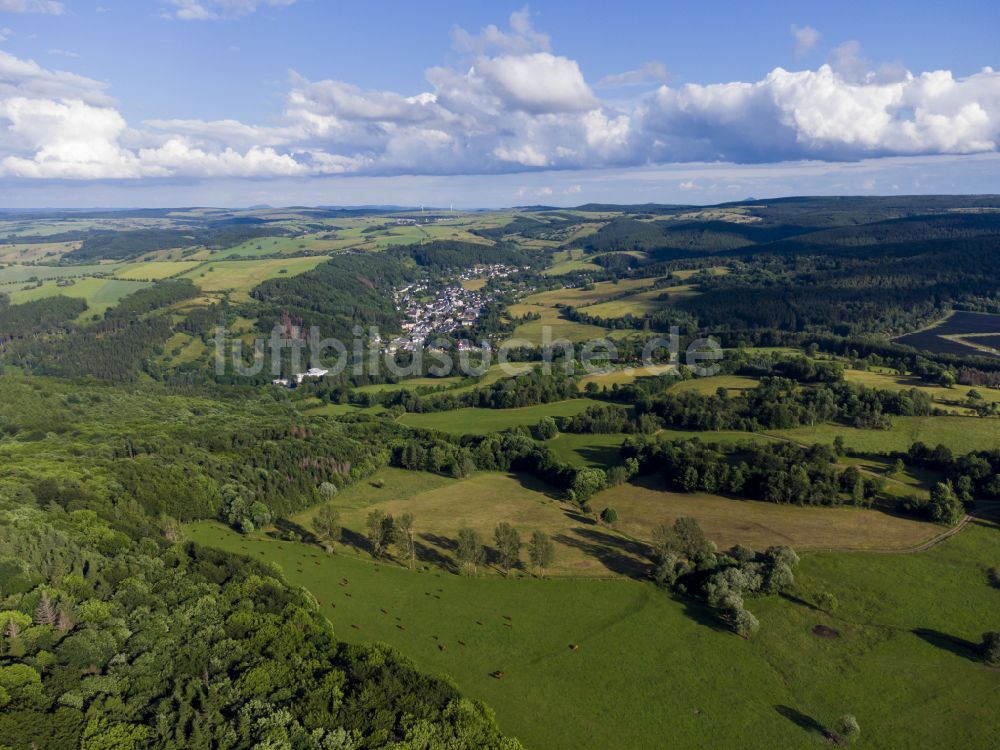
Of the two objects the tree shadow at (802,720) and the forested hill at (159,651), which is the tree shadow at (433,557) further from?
the tree shadow at (802,720)

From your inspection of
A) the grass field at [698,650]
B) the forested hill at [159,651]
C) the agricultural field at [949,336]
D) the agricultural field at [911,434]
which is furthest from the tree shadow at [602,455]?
the agricultural field at [949,336]

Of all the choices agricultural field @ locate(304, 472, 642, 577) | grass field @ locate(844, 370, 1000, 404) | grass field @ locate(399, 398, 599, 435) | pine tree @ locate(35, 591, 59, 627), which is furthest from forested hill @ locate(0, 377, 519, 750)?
grass field @ locate(844, 370, 1000, 404)

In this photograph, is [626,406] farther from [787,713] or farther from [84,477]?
[84,477]

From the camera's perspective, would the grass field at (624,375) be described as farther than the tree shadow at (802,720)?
Yes

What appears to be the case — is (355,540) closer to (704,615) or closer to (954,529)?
(704,615)

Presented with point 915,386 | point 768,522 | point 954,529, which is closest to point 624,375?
point 915,386

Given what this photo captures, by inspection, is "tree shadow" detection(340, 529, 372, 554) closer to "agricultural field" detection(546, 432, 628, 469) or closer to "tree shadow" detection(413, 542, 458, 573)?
"tree shadow" detection(413, 542, 458, 573)

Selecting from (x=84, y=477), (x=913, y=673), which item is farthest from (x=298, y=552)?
(x=913, y=673)
